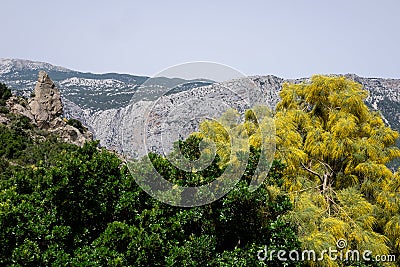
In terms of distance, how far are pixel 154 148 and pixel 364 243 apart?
4.07 meters

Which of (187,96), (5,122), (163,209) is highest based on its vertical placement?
(187,96)

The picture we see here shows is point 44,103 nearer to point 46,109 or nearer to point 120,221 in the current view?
point 46,109

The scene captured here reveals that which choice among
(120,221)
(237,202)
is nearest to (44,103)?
(120,221)

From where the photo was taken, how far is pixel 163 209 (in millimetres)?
5238

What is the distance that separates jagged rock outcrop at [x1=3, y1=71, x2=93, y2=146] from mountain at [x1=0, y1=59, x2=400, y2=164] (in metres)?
2.79

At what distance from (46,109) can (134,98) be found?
27333 millimetres

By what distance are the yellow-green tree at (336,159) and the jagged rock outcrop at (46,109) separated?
24.3 metres

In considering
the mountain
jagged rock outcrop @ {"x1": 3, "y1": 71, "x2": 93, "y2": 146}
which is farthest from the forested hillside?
jagged rock outcrop @ {"x1": 3, "y1": 71, "x2": 93, "y2": 146}

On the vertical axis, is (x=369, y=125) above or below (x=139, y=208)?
above

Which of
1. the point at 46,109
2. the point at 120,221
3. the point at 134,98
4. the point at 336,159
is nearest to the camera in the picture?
the point at 120,221

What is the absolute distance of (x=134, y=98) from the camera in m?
5.78

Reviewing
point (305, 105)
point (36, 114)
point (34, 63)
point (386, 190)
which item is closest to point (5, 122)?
point (36, 114)

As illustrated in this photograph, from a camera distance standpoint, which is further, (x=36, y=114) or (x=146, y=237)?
(x=36, y=114)

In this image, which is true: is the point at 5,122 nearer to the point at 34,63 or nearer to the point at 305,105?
the point at 305,105
